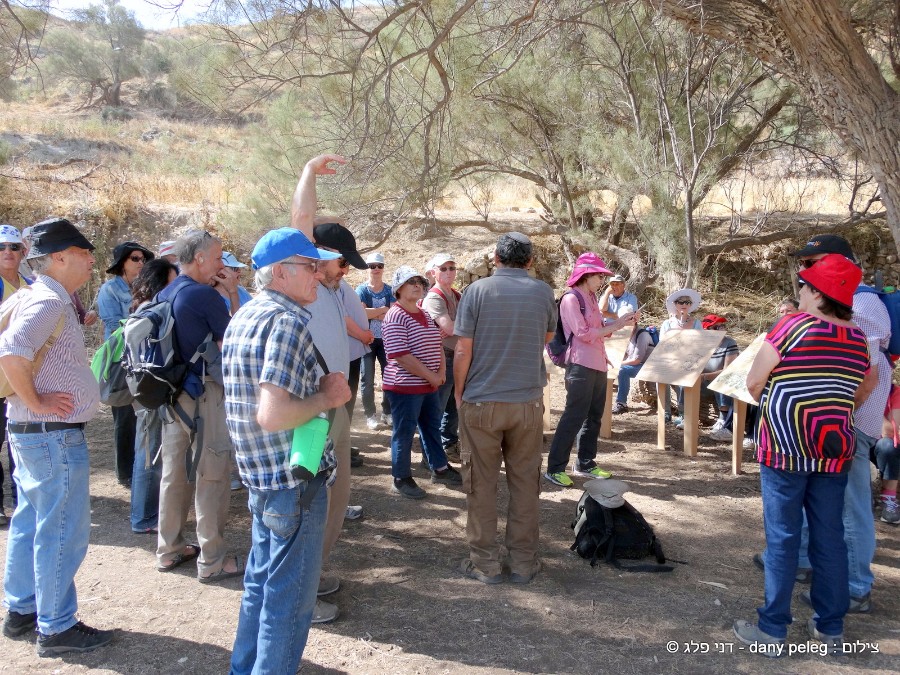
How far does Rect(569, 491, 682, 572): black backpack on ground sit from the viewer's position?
158 inches

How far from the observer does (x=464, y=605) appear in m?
3.49

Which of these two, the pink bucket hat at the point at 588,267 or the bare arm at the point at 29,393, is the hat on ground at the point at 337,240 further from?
the pink bucket hat at the point at 588,267

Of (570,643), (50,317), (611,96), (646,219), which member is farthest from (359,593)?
(611,96)

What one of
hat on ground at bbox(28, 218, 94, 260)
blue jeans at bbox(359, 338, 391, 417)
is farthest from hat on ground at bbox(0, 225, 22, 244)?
blue jeans at bbox(359, 338, 391, 417)

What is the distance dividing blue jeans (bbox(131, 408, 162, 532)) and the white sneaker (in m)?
4.80

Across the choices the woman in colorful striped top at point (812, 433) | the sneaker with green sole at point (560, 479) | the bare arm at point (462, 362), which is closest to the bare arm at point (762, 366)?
the woman in colorful striped top at point (812, 433)

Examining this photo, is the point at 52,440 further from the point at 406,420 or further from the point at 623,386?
the point at 623,386

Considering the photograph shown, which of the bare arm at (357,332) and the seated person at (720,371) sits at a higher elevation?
the bare arm at (357,332)

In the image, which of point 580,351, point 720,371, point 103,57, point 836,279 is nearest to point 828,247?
point 836,279

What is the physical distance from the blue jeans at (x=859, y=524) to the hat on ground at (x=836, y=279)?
97 centimetres

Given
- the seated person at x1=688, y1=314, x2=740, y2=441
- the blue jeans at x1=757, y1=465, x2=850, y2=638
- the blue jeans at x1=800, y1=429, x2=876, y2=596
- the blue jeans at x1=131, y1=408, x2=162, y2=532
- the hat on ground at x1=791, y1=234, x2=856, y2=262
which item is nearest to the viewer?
the blue jeans at x1=757, y1=465, x2=850, y2=638

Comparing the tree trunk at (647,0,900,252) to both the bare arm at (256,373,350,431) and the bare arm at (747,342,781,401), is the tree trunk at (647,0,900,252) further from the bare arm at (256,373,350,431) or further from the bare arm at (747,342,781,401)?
the bare arm at (256,373,350,431)

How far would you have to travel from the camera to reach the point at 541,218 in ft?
41.9

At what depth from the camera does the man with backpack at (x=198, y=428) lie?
3.54m
